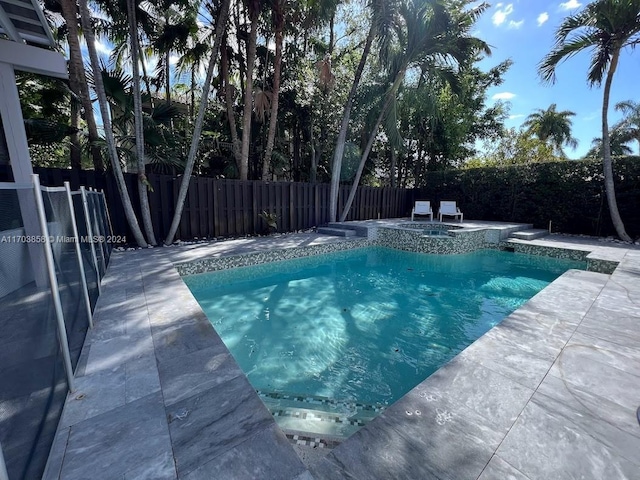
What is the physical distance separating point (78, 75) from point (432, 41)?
27.8 feet

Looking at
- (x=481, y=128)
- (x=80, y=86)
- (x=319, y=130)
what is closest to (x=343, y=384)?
(x=80, y=86)

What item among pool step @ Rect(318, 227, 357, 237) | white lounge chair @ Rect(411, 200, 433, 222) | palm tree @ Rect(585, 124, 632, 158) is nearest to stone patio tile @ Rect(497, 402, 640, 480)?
pool step @ Rect(318, 227, 357, 237)

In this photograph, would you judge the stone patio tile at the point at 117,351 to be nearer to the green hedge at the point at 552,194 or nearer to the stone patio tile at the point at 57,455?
the stone patio tile at the point at 57,455

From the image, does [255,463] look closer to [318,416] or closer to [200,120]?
[318,416]

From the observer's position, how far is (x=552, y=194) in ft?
30.7

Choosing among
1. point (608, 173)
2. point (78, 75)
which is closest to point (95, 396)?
point (78, 75)

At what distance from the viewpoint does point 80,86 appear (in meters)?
5.96

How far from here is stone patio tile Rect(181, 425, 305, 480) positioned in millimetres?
1220

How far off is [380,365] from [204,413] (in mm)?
1824

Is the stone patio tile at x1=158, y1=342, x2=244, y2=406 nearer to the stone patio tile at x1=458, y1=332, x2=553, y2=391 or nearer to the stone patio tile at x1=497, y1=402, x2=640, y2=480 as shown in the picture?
the stone patio tile at x1=497, y1=402, x2=640, y2=480

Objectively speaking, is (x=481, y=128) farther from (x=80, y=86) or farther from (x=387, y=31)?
(x=80, y=86)

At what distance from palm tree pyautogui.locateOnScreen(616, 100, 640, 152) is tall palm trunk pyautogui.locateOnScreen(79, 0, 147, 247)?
1125 inches

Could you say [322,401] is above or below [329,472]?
below

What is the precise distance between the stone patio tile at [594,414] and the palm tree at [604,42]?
29.3 feet
